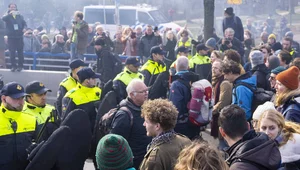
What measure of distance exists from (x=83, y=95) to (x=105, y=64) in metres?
4.58

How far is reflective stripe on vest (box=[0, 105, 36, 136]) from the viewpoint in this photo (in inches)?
235

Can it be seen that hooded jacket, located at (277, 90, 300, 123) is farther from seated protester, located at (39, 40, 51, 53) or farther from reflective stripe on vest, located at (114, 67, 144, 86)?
seated protester, located at (39, 40, 51, 53)

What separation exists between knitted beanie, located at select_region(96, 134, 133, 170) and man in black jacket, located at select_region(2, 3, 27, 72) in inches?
471

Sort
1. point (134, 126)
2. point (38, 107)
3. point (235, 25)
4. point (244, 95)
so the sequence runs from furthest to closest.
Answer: point (235, 25), point (244, 95), point (38, 107), point (134, 126)

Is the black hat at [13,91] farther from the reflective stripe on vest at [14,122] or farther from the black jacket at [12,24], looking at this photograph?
the black jacket at [12,24]

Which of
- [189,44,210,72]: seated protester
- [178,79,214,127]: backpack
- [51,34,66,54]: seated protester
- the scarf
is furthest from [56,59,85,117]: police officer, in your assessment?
[51,34,66,54]: seated protester

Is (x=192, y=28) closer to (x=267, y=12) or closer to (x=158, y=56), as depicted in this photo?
(x=267, y=12)

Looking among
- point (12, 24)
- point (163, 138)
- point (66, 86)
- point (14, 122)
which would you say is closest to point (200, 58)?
point (66, 86)

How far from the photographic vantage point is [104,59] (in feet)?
41.5

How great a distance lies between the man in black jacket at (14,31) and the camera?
15398 mm

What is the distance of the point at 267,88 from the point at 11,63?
9.39 m

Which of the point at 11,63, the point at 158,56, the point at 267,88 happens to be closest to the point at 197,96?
the point at 267,88

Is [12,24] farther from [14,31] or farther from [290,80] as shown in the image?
[290,80]

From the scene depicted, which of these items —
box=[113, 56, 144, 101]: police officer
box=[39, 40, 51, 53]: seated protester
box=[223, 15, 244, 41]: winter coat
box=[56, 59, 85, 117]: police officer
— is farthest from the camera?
box=[39, 40, 51, 53]: seated protester
